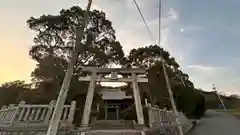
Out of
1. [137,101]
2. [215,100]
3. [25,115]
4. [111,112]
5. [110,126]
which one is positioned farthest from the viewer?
[215,100]

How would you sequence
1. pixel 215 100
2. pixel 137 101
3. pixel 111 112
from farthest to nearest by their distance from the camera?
1. pixel 215 100
2. pixel 111 112
3. pixel 137 101

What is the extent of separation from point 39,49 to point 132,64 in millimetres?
8830

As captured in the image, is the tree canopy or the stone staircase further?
the tree canopy

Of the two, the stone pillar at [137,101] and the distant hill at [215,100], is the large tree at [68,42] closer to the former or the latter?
the stone pillar at [137,101]

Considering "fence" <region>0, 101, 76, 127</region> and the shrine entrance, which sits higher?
the shrine entrance

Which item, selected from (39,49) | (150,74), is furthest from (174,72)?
(39,49)

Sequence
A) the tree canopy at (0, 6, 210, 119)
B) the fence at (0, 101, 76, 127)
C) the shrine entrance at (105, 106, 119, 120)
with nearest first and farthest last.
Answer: the fence at (0, 101, 76, 127) < the tree canopy at (0, 6, 210, 119) < the shrine entrance at (105, 106, 119, 120)

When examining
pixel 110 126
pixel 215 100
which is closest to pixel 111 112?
pixel 110 126

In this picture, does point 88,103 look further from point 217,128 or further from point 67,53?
point 217,128

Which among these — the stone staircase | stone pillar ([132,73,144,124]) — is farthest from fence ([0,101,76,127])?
the stone staircase

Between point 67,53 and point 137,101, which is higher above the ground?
point 67,53

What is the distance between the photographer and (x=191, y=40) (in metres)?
13.6

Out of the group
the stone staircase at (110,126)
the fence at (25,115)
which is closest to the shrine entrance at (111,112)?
the stone staircase at (110,126)

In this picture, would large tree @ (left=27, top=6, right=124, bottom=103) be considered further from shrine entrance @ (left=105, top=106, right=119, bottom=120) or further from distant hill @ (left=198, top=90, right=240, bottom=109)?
distant hill @ (left=198, top=90, right=240, bottom=109)
